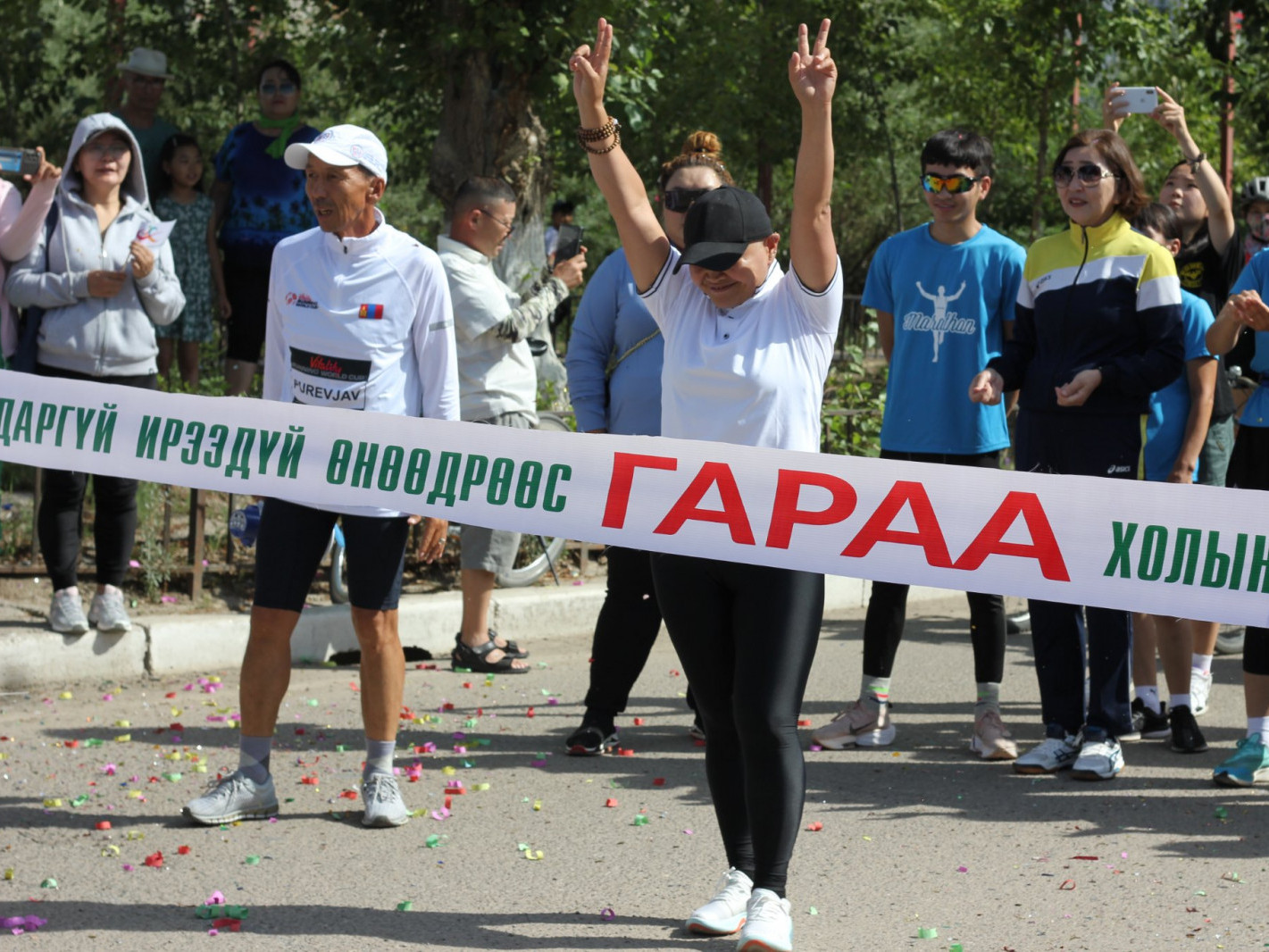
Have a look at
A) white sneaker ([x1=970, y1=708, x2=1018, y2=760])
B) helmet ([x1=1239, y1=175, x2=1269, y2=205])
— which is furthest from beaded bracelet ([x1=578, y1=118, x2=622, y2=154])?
helmet ([x1=1239, y1=175, x2=1269, y2=205])

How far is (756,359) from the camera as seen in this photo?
4.12 m

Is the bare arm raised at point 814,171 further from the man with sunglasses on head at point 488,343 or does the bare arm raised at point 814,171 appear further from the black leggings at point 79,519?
the black leggings at point 79,519

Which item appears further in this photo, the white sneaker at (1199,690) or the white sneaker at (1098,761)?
the white sneaker at (1199,690)

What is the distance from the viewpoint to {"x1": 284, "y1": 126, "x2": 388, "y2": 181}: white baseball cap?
16.5ft

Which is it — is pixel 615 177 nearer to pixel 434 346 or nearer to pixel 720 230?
pixel 720 230

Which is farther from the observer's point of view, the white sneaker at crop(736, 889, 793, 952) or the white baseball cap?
the white baseball cap

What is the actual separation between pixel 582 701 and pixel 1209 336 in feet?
9.53

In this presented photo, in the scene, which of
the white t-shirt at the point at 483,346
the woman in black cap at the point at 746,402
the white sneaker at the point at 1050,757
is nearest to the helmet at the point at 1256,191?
the white sneaker at the point at 1050,757

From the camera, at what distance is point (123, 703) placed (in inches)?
265

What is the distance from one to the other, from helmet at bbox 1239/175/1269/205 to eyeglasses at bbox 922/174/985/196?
1.94 meters

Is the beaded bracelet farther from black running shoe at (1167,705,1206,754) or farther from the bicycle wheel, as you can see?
the bicycle wheel

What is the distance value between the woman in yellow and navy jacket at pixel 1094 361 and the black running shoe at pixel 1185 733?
19.3 inches

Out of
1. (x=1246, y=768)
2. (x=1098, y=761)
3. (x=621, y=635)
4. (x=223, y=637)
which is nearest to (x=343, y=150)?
(x=621, y=635)

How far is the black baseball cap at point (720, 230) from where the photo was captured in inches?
159
